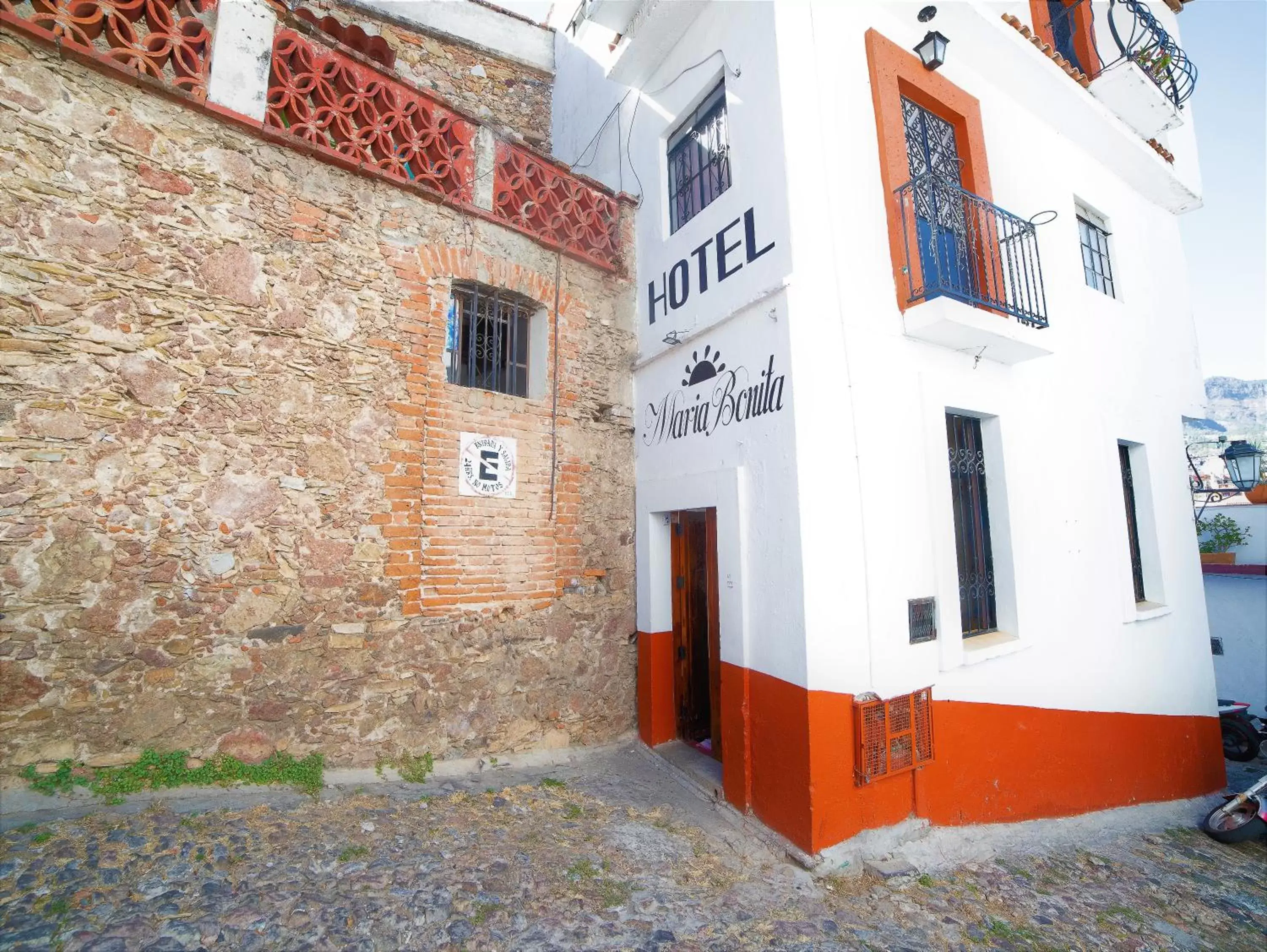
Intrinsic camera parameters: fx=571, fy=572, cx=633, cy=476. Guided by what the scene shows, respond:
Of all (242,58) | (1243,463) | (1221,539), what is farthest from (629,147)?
(1221,539)

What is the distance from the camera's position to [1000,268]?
16.8 feet

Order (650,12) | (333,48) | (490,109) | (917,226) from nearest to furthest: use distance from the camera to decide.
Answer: (333,48), (917,226), (650,12), (490,109)

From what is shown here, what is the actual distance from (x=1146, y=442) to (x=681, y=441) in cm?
575

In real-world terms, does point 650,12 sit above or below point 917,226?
above

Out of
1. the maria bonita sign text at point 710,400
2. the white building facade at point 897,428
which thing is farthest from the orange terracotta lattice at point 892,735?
the maria bonita sign text at point 710,400

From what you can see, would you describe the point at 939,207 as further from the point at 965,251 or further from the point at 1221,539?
the point at 1221,539

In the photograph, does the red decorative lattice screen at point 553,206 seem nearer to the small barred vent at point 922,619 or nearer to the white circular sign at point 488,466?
the white circular sign at point 488,466

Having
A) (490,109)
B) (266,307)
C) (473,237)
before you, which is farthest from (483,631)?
(490,109)

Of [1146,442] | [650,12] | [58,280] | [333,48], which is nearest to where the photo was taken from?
[58,280]

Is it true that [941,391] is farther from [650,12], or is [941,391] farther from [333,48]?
[333,48]

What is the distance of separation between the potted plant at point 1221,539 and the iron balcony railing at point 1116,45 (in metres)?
7.07

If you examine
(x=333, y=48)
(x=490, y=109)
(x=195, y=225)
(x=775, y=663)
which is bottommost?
(x=775, y=663)

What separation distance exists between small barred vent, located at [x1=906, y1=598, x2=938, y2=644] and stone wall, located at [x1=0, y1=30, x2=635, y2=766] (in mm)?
2710

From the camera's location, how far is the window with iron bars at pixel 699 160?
5.23m
